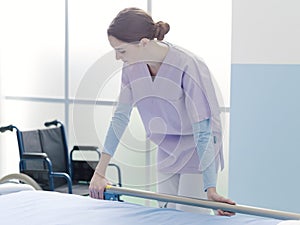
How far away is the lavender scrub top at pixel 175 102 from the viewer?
2088mm

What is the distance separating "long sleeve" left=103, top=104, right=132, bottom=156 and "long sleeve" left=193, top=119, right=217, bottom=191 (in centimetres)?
27

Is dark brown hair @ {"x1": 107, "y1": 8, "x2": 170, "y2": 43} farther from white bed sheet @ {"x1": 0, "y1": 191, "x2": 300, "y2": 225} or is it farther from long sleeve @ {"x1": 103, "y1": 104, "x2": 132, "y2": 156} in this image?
white bed sheet @ {"x1": 0, "y1": 191, "x2": 300, "y2": 225}

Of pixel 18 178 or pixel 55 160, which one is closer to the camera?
pixel 18 178

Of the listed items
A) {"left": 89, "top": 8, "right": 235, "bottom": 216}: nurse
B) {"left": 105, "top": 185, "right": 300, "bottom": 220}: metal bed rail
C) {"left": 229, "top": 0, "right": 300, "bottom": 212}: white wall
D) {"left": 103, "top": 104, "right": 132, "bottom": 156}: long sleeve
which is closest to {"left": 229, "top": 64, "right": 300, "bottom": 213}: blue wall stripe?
{"left": 229, "top": 0, "right": 300, "bottom": 212}: white wall

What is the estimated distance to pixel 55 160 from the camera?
3.80m

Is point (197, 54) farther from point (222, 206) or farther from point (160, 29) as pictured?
point (222, 206)

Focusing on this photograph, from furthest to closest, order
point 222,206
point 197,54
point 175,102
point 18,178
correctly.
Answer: point 197,54 < point 18,178 < point 175,102 < point 222,206

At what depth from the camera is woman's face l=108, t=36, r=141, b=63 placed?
80.8 inches

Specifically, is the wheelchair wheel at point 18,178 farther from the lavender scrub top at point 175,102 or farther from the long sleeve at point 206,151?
the long sleeve at point 206,151

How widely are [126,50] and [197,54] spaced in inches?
64.3

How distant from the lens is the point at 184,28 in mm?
3703

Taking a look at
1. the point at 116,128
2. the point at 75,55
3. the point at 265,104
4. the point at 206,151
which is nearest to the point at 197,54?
the point at 265,104

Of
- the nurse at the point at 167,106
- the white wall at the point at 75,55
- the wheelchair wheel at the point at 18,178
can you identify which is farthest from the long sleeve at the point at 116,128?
the white wall at the point at 75,55

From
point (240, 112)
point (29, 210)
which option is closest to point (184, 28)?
point (240, 112)
